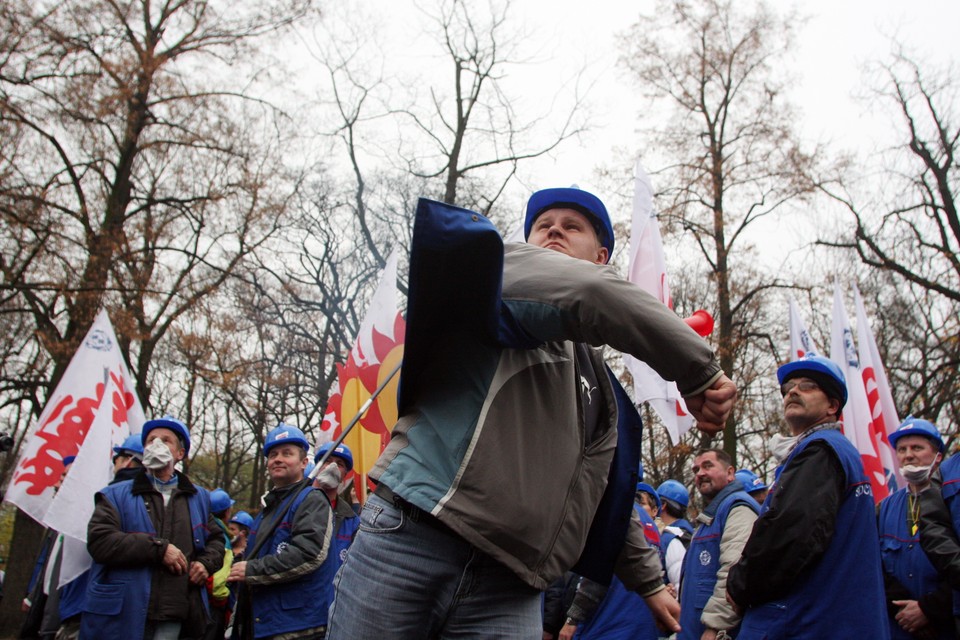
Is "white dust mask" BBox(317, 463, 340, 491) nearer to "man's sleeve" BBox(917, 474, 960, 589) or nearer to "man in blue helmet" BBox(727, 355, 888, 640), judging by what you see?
"man in blue helmet" BBox(727, 355, 888, 640)

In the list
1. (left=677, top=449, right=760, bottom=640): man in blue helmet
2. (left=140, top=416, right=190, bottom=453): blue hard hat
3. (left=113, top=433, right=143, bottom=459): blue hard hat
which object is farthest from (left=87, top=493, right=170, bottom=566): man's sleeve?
(left=677, top=449, right=760, bottom=640): man in blue helmet

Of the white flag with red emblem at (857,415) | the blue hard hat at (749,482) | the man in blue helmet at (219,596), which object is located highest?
the white flag with red emblem at (857,415)

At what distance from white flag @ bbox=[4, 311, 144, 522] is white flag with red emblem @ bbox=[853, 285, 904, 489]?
25.9 ft

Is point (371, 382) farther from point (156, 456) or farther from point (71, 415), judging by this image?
point (156, 456)

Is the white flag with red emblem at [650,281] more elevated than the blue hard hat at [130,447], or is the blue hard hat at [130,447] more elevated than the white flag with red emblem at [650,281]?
the white flag with red emblem at [650,281]

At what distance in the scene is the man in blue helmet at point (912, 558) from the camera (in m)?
5.25

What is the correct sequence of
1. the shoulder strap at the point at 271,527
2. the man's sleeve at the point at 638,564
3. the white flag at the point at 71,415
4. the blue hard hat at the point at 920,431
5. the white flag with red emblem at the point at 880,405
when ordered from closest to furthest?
1. the man's sleeve at the point at 638,564
2. the shoulder strap at the point at 271,527
3. the blue hard hat at the point at 920,431
4. the white flag at the point at 71,415
5. the white flag with red emblem at the point at 880,405

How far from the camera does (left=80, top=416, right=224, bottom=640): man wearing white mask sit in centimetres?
531

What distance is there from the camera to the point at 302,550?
5660mm

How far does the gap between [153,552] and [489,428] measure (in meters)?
4.16

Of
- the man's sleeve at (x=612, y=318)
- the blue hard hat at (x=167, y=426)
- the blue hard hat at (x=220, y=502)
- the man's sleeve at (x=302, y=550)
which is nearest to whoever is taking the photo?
the man's sleeve at (x=612, y=318)

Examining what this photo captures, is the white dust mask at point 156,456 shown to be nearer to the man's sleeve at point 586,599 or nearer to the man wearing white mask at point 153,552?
the man wearing white mask at point 153,552

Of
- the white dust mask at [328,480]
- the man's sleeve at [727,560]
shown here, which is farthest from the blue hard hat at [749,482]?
the white dust mask at [328,480]

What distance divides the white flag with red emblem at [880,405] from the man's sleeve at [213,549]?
6.69 metres
